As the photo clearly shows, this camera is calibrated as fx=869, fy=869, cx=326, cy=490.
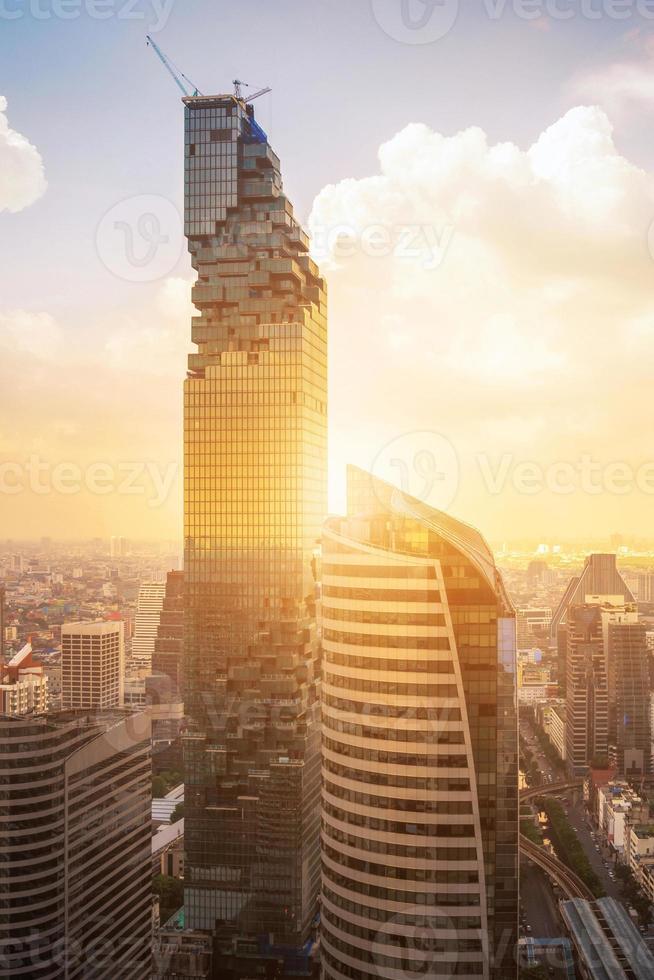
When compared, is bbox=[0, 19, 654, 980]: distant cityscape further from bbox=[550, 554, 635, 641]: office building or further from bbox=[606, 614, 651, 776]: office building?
bbox=[550, 554, 635, 641]: office building

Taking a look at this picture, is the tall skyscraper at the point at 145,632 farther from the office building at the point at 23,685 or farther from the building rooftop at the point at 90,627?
the office building at the point at 23,685

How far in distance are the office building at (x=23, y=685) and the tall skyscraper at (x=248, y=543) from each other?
26.8 feet

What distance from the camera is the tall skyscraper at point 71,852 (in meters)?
12.5

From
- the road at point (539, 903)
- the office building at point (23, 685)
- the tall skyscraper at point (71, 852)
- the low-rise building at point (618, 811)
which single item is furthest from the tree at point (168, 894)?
the low-rise building at point (618, 811)

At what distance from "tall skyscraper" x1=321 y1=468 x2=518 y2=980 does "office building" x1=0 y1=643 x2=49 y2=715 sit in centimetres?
1471

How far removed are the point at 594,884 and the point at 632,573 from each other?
68.0ft

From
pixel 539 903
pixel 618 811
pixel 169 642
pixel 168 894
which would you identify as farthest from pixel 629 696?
pixel 168 894

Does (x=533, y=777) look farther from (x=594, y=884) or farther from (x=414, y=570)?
(x=414, y=570)

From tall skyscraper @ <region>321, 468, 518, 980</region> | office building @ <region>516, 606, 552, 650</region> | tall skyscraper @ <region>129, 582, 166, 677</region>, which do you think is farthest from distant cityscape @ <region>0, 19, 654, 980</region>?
office building @ <region>516, 606, 552, 650</region>

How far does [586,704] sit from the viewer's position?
31781mm

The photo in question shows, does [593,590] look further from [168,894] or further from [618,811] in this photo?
[168,894]

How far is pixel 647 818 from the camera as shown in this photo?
79.7 feet

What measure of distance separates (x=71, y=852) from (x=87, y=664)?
16.9 metres

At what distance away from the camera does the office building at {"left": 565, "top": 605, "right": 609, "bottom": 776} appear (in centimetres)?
3136
